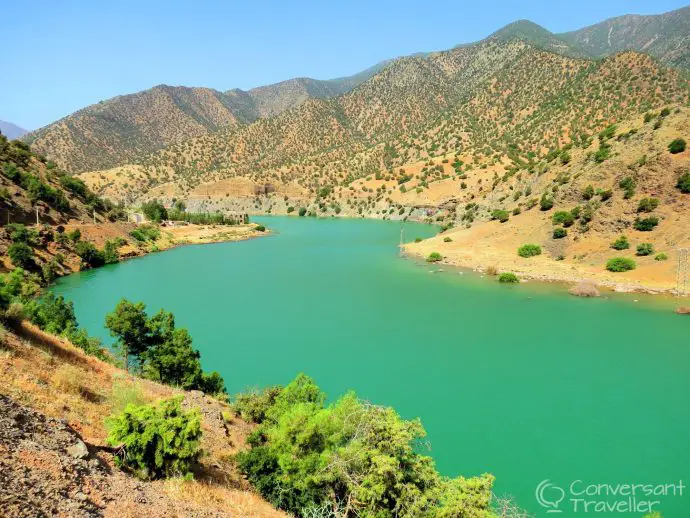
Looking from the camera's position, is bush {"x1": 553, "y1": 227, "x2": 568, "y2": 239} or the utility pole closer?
the utility pole

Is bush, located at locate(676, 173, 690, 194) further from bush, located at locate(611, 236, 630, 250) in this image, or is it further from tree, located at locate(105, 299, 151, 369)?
tree, located at locate(105, 299, 151, 369)

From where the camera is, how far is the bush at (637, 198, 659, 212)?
47.4 metres

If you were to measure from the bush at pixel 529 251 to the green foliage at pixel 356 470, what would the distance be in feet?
140

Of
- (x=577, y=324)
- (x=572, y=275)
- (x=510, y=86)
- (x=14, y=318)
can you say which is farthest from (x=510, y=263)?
(x=510, y=86)

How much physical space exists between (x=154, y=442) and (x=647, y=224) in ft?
164

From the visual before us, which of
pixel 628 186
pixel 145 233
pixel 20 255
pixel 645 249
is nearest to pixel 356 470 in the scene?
pixel 20 255

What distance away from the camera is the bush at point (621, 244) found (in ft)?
151

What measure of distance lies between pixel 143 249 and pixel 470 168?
2851 inches

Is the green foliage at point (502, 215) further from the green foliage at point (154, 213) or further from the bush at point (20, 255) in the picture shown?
the green foliage at point (154, 213)

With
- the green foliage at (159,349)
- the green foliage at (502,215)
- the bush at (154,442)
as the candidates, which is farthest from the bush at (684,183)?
the bush at (154,442)

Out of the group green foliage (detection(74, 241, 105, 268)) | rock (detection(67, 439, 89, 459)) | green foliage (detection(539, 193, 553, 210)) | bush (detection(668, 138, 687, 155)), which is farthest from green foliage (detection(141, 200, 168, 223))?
rock (detection(67, 439, 89, 459))

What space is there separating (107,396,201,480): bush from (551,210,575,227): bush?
50.8 metres

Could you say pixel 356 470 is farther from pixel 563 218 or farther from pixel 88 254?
pixel 563 218

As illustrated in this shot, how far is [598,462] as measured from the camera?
1625 centimetres
